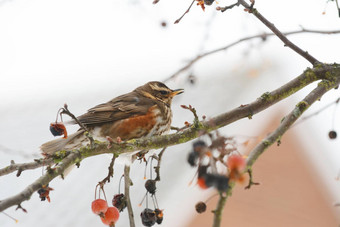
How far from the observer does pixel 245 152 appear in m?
5.71

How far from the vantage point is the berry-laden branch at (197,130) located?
6.08ft

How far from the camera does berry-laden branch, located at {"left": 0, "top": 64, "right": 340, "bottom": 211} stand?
6.08 ft

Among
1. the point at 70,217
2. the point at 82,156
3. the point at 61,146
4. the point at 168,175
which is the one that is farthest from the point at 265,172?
the point at 82,156

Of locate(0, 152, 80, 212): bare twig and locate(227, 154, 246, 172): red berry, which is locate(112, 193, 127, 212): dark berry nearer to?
locate(0, 152, 80, 212): bare twig

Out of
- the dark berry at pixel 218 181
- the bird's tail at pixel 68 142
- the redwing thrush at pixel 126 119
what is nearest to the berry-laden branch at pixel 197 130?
the dark berry at pixel 218 181

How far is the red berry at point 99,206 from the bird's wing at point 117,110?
3.18 feet

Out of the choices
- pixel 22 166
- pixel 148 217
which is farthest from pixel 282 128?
pixel 22 166

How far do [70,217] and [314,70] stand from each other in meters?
3.83

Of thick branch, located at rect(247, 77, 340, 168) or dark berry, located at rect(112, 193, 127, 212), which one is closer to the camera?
thick branch, located at rect(247, 77, 340, 168)

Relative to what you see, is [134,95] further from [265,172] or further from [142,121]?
[265,172]

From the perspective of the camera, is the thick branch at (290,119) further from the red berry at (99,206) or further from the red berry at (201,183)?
the red berry at (99,206)

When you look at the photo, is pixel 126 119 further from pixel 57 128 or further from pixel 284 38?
pixel 284 38

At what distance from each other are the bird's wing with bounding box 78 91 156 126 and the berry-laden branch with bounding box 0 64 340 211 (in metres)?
1.04

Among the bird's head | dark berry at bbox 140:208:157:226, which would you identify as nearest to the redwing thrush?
the bird's head
